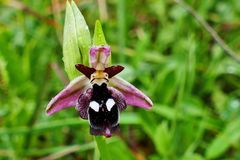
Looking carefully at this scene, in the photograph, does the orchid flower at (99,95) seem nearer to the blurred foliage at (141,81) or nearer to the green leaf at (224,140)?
the blurred foliage at (141,81)

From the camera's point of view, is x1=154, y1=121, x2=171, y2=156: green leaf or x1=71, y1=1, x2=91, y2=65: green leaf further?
x1=154, y1=121, x2=171, y2=156: green leaf

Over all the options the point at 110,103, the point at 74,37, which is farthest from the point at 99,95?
the point at 74,37

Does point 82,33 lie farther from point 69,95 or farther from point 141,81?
point 141,81

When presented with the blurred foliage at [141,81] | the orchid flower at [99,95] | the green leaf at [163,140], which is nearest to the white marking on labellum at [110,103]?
the orchid flower at [99,95]

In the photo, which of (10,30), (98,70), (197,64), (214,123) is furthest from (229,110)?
(10,30)

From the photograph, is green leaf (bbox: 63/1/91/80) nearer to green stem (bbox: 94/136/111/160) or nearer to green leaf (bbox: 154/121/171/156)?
green stem (bbox: 94/136/111/160)

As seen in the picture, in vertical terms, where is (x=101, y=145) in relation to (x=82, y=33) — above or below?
below

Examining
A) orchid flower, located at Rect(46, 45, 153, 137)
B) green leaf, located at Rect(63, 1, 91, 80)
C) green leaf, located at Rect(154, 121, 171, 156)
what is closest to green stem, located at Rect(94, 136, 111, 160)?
orchid flower, located at Rect(46, 45, 153, 137)
